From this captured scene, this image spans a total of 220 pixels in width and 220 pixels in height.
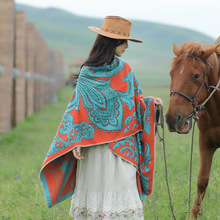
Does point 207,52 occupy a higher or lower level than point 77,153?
higher

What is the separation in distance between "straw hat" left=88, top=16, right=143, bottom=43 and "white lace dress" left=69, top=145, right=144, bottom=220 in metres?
0.96

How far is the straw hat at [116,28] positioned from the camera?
3.69 metres

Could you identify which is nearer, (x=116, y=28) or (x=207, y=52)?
(x=116, y=28)

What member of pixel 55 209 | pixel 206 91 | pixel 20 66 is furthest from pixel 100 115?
pixel 20 66

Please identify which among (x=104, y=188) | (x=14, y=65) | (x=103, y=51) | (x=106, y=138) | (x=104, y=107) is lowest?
(x=14, y=65)

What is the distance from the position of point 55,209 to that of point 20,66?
29.9 ft

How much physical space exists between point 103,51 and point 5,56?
7.22 metres

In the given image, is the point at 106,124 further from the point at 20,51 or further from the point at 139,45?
the point at 139,45

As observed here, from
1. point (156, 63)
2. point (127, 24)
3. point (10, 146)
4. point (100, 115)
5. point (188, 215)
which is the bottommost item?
point (156, 63)

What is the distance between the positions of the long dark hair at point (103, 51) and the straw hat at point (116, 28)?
0.21 feet

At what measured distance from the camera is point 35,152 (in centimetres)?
837

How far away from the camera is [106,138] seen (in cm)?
365

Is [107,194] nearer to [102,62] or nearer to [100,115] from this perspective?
[100,115]

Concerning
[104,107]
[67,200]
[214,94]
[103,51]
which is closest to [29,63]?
[67,200]
